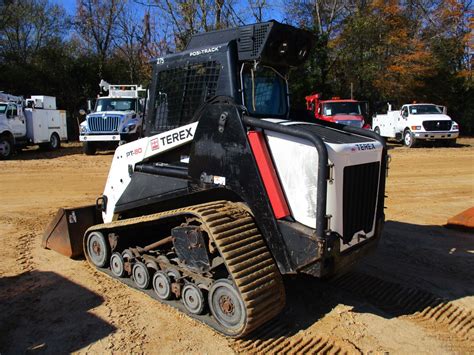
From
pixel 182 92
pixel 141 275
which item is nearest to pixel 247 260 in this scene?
pixel 141 275

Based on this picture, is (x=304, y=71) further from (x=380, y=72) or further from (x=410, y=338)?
(x=410, y=338)

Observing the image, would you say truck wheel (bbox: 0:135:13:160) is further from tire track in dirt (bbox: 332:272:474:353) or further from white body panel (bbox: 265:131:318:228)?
white body panel (bbox: 265:131:318:228)

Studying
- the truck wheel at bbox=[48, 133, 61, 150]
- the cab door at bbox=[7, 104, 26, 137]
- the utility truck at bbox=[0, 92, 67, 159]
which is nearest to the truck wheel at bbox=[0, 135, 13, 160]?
the utility truck at bbox=[0, 92, 67, 159]

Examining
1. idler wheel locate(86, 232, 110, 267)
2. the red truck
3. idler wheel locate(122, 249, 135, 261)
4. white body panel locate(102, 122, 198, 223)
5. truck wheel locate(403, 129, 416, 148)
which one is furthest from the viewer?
truck wheel locate(403, 129, 416, 148)

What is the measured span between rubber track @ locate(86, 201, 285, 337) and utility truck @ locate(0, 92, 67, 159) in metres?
16.1

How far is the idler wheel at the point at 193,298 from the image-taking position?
421cm

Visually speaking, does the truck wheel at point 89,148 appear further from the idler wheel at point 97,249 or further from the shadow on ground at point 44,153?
the idler wheel at point 97,249

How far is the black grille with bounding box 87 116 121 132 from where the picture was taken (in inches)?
695

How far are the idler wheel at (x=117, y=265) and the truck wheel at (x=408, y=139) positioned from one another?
19316 millimetres

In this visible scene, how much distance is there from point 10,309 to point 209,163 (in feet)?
8.19

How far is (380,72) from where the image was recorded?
95.3 feet

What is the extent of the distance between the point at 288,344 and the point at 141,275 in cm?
181

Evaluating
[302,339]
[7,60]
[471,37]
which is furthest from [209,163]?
[471,37]

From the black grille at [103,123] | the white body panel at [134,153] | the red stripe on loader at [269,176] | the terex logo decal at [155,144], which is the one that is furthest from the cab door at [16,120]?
the red stripe on loader at [269,176]
